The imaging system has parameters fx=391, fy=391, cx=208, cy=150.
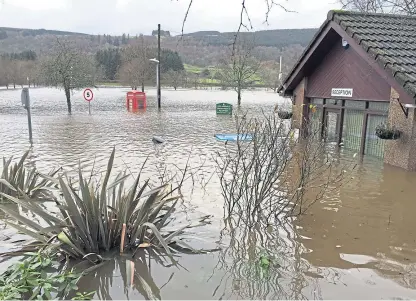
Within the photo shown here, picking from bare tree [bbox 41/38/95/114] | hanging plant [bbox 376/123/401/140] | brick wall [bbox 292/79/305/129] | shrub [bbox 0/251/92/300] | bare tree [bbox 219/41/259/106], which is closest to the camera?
shrub [bbox 0/251/92/300]

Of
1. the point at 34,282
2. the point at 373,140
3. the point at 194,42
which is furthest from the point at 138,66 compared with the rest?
the point at 34,282

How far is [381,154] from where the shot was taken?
11.5m

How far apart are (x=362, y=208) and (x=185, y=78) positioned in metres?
60.6

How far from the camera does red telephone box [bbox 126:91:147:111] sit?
28391 millimetres

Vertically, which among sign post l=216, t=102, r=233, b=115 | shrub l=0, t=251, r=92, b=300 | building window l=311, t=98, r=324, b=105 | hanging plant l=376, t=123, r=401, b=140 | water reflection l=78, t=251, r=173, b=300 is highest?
building window l=311, t=98, r=324, b=105

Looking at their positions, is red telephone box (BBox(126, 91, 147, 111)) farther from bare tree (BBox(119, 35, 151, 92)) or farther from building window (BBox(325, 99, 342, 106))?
building window (BBox(325, 99, 342, 106))

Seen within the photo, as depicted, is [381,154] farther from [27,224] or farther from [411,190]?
[27,224]

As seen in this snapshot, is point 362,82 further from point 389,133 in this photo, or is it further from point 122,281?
point 122,281

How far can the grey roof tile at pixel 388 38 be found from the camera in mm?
9666

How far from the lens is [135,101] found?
2847cm

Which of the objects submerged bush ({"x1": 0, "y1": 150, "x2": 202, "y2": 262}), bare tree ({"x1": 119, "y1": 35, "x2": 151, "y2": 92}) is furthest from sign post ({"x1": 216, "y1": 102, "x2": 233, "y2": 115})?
bare tree ({"x1": 119, "y1": 35, "x2": 151, "y2": 92})

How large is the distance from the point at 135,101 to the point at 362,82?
63.4 feet

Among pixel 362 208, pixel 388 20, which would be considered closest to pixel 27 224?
pixel 362 208

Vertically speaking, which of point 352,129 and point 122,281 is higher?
point 352,129
